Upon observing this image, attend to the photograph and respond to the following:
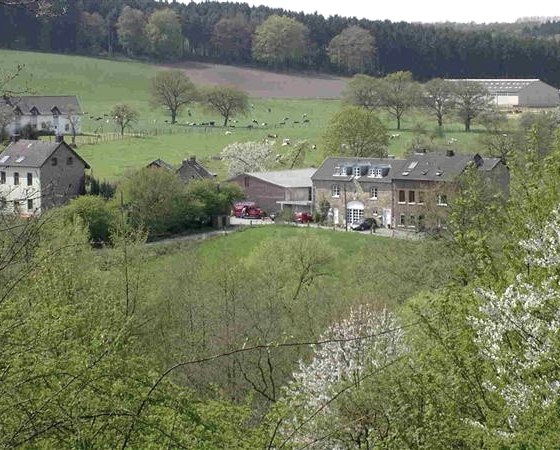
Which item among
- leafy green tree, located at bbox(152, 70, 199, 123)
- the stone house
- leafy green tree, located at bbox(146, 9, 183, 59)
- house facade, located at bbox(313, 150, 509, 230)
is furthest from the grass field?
the stone house

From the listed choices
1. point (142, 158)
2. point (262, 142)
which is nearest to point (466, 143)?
point (262, 142)

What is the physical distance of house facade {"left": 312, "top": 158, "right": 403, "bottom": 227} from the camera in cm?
5778

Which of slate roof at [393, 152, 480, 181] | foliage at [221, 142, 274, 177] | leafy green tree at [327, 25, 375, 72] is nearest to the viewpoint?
slate roof at [393, 152, 480, 181]

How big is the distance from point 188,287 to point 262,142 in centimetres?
4859

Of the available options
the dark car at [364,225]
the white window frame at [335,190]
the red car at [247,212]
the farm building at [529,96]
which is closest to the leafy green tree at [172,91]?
the farm building at [529,96]

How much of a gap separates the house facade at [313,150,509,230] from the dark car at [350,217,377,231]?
4.18ft

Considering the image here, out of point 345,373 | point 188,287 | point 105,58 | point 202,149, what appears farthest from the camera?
point 105,58

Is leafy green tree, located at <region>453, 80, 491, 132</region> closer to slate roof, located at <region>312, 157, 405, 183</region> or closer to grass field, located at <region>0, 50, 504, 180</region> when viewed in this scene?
Answer: grass field, located at <region>0, 50, 504, 180</region>

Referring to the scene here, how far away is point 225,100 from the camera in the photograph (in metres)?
92.1

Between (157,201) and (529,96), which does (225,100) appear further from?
(157,201)

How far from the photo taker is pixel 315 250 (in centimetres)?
4094

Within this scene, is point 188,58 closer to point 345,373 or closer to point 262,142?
point 262,142

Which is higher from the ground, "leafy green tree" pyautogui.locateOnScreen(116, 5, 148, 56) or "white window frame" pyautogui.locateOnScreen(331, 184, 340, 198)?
"leafy green tree" pyautogui.locateOnScreen(116, 5, 148, 56)

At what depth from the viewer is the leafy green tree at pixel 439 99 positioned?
9044 cm
